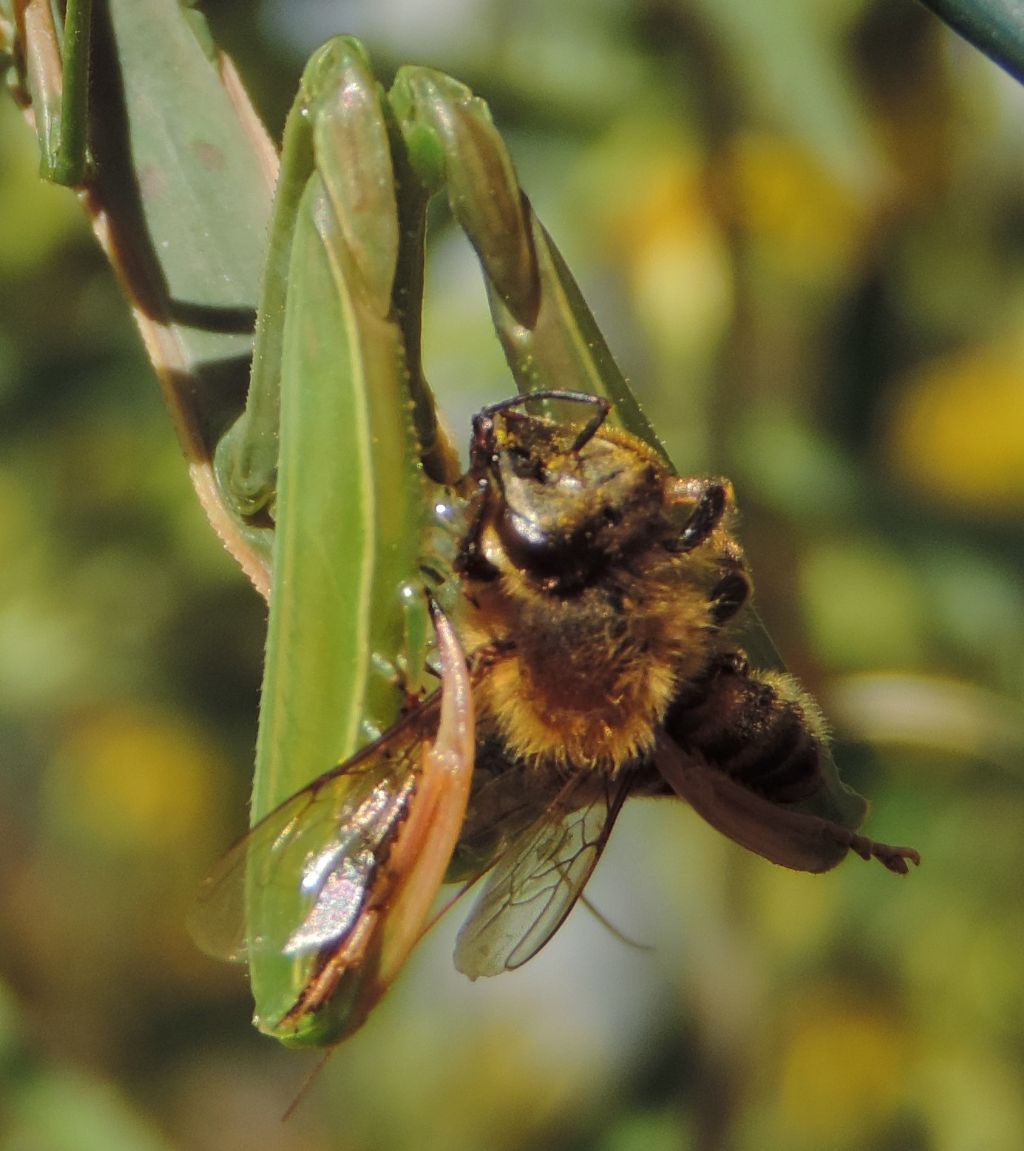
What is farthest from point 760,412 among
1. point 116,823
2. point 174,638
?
point 116,823

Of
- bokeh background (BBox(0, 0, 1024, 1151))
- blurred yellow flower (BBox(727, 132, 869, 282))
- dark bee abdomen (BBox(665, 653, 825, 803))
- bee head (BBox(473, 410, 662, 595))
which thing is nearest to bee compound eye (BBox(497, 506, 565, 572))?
bee head (BBox(473, 410, 662, 595))

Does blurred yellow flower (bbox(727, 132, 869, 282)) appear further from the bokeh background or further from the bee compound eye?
the bee compound eye

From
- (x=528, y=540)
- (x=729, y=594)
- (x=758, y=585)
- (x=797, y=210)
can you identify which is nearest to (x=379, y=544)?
(x=528, y=540)

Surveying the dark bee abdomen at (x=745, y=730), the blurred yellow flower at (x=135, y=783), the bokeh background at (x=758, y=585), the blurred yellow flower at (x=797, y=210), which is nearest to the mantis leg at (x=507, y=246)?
the dark bee abdomen at (x=745, y=730)

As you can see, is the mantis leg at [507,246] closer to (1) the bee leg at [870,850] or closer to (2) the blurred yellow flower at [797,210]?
(1) the bee leg at [870,850]

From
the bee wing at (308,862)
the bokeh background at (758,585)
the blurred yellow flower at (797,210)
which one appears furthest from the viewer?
the blurred yellow flower at (797,210)

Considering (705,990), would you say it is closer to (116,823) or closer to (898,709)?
(898,709)
